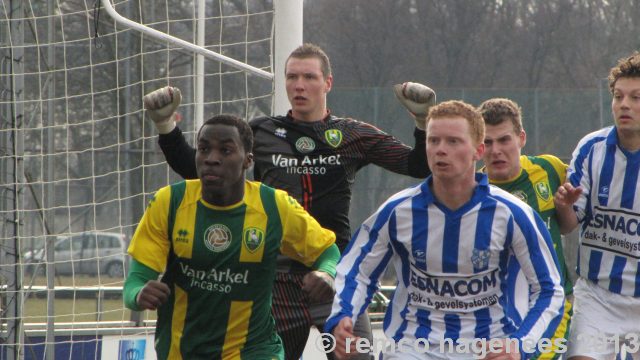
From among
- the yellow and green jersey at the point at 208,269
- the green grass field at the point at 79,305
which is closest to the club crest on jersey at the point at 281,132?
the yellow and green jersey at the point at 208,269

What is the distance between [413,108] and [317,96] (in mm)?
707

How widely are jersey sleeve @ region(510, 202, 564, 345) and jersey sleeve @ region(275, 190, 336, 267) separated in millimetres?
974

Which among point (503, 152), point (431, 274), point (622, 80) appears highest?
point (622, 80)

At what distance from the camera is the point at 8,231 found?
9500 millimetres

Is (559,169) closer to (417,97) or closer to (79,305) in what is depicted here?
(417,97)

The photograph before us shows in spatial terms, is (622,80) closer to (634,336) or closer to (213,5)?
(634,336)

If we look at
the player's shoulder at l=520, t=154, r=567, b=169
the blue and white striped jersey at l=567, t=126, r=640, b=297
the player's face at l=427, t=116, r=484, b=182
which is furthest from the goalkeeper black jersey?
the player's face at l=427, t=116, r=484, b=182

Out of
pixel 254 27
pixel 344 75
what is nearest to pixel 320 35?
pixel 344 75

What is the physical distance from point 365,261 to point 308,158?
140 centimetres

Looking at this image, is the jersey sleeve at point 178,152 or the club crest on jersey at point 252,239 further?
the jersey sleeve at point 178,152

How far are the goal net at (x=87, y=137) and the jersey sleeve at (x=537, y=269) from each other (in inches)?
141

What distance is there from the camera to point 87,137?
1752 centimetres

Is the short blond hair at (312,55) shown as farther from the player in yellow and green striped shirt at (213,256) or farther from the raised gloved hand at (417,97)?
the player in yellow and green striped shirt at (213,256)

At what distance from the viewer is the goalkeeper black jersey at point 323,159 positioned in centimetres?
625
